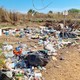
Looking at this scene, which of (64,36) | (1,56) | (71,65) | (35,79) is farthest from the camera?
(64,36)

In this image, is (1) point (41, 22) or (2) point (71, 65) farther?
(1) point (41, 22)

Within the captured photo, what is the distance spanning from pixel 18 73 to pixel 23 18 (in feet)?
54.4

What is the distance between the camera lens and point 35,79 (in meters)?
6.46

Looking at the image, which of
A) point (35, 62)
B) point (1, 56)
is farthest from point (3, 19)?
point (35, 62)

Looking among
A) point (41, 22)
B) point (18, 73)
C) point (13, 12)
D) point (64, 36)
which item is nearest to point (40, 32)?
point (64, 36)

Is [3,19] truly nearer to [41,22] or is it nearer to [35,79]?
[41,22]

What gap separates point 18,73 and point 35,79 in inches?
16.3

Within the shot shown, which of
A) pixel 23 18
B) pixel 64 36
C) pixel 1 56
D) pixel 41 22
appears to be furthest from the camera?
pixel 23 18

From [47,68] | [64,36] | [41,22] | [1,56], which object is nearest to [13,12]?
[41,22]

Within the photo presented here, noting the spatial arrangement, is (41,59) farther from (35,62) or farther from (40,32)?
(40,32)

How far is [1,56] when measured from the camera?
8.53 meters

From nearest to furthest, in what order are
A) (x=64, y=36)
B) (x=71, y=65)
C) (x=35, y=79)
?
(x=35, y=79) < (x=71, y=65) < (x=64, y=36)

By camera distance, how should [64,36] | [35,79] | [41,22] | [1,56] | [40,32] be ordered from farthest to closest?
[41,22]
[40,32]
[64,36]
[1,56]
[35,79]

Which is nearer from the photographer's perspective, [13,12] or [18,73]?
[18,73]
